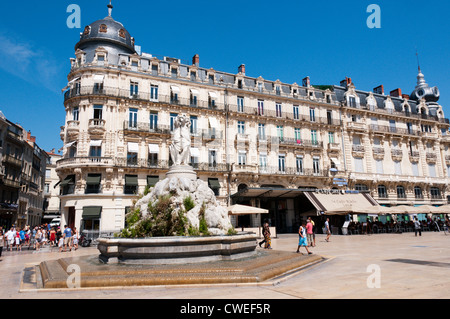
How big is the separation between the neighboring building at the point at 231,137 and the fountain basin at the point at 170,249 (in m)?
17.7

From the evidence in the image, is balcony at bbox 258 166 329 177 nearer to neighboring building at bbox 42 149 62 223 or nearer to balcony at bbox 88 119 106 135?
balcony at bbox 88 119 106 135

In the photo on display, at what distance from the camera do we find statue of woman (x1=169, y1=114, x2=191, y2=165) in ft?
45.3

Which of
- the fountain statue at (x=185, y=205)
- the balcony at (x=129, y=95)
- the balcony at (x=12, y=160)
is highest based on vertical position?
the balcony at (x=129, y=95)

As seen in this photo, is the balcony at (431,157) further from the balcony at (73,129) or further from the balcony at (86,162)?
the balcony at (73,129)

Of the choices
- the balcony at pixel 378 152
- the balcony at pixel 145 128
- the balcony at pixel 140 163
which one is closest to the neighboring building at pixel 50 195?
the balcony at pixel 145 128

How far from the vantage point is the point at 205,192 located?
12.5m

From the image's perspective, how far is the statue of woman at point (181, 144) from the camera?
13.8 meters

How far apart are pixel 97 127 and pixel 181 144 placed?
634 inches

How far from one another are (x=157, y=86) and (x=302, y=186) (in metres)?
17.6

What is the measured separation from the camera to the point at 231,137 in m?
31.9


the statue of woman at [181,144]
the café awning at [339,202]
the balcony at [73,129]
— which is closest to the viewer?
the statue of woman at [181,144]
